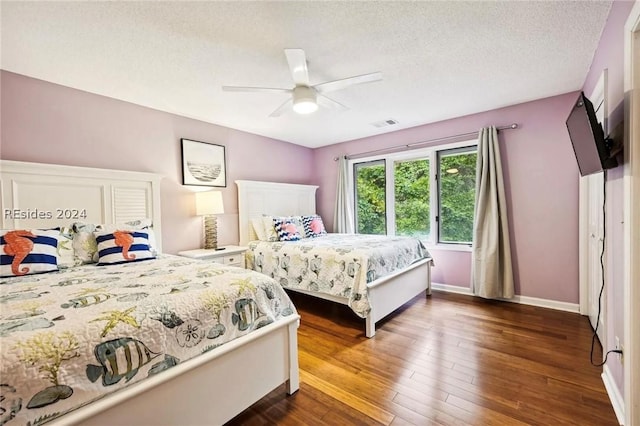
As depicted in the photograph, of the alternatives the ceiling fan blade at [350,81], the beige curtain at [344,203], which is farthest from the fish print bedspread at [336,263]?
the ceiling fan blade at [350,81]

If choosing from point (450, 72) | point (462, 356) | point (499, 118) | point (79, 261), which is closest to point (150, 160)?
point (79, 261)

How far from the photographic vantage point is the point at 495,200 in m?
3.37

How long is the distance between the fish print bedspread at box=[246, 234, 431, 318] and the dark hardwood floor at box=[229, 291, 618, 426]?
41 centimetres

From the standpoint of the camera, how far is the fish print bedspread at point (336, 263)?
8.73 feet

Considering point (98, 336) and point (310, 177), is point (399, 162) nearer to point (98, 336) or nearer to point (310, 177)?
point (310, 177)

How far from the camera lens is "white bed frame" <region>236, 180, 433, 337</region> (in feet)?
9.09

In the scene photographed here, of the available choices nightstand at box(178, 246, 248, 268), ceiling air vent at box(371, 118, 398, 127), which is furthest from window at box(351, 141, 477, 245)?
nightstand at box(178, 246, 248, 268)

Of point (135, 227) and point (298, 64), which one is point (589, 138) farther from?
point (135, 227)

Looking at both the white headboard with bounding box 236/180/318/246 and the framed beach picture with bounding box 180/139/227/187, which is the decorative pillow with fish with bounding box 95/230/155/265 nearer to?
the framed beach picture with bounding box 180/139/227/187

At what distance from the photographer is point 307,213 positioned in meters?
5.05

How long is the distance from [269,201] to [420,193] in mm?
2345

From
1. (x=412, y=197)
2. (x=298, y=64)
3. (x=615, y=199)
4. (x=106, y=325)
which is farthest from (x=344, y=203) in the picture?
(x=106, y=325)

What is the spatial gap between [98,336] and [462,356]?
2406mm

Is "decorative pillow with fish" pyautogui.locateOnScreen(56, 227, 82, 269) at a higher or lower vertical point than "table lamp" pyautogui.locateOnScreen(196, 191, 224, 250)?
lower
